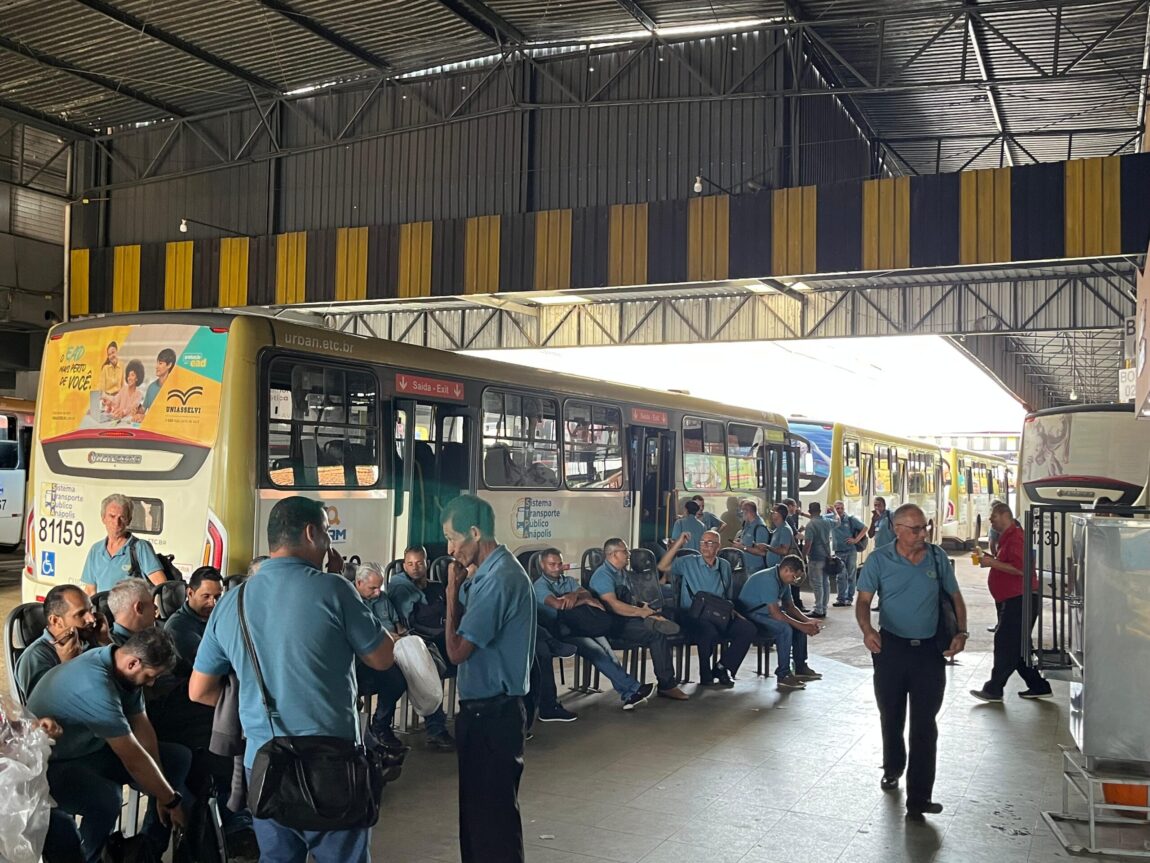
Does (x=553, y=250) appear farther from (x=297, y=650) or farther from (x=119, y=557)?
(x=297, y=650)

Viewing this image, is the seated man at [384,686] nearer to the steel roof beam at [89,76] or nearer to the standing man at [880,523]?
the standing man at [880,523]

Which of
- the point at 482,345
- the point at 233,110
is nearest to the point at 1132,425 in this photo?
the point at 482,345

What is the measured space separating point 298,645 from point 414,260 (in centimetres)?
1337

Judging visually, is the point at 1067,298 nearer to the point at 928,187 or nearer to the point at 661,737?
the point at 928,187

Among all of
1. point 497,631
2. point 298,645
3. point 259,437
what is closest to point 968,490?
point 259,437

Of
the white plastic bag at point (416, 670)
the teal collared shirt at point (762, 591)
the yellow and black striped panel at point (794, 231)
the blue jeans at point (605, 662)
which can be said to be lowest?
the blue jeans at point (605, 662)

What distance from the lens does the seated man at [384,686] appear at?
6582 mm

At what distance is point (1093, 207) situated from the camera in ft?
40.5

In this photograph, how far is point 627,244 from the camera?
1476 cm

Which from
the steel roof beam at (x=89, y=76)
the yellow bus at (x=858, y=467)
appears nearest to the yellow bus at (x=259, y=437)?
the steel roof beam at (x=89, y=76)

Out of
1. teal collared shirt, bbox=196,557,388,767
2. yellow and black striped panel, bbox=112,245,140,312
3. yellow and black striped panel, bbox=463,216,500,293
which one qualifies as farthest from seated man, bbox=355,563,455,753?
yellow and black striped panel, bbox=112,245,140,312

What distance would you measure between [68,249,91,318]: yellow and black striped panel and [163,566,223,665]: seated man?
15.9 metres

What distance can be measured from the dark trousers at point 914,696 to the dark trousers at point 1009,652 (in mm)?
3332

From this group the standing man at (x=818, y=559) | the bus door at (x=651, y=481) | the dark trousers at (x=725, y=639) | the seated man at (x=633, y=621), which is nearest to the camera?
the seated man at (x=633, y=621)
